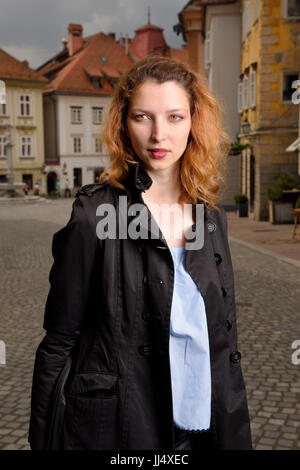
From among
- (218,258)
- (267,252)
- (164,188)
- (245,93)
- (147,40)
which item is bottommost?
(267,252)

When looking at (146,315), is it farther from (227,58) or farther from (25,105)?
(25,105)

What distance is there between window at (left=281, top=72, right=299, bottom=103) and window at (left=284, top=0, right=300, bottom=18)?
1.88 meters

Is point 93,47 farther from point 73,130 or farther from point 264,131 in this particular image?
point 264,131

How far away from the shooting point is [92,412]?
5.63ft

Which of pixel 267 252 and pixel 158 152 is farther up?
pixel 158 152

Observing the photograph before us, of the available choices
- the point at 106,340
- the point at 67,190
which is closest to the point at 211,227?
the point at 106,340

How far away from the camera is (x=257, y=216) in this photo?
835 inches

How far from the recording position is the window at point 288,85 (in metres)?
20.4

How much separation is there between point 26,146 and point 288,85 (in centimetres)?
3461

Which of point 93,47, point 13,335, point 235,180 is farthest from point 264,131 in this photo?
point 93,47

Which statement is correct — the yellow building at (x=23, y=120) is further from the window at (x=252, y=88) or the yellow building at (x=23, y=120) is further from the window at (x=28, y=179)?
the window at (x=252, y=88)

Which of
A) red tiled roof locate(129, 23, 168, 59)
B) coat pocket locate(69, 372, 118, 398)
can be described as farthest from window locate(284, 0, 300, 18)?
red tiled roof locate(129, 23, 168, 59)

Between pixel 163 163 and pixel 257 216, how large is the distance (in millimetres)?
19710

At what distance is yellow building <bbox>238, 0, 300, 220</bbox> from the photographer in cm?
2002
